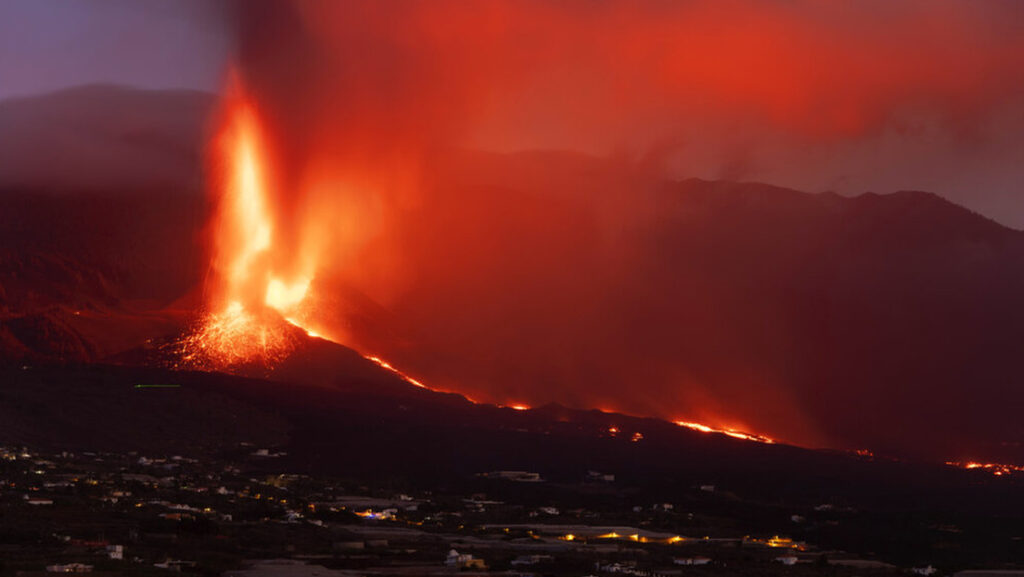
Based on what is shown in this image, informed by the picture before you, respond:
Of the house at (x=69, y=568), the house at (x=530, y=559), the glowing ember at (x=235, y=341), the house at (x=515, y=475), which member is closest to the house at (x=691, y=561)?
the house at (x=530, y=559)

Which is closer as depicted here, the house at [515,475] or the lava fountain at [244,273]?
the house at [515,475]

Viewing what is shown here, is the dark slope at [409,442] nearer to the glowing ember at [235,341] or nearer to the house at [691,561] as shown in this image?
the glowing ember at [235,341]

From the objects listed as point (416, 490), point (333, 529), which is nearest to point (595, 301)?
point (416, 490)

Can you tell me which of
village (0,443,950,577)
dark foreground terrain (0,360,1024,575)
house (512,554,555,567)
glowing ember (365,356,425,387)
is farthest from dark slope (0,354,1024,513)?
house (512,554,555,567)

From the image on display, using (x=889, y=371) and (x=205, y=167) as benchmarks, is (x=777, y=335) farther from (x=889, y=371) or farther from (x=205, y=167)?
(x=205, y=167)

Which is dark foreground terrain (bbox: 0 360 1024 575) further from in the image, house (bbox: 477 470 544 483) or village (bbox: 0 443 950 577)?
house (bbox: 477 470 544 483)

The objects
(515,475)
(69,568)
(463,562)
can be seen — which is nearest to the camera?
(69,568)

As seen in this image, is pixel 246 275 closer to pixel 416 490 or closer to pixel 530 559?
pixel 416 490

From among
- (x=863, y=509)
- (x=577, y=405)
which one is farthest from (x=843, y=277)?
(x=863, y=509)
